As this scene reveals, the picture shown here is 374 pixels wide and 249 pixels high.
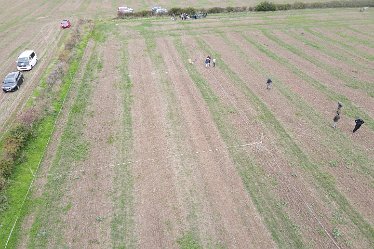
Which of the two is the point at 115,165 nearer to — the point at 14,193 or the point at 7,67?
the point at 14,193

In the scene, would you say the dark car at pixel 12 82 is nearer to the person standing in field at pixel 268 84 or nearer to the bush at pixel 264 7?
the person standing in field at pixel 268 84

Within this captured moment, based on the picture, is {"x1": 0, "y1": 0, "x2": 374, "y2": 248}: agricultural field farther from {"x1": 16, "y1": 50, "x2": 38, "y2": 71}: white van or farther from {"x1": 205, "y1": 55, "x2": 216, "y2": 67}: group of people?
{"x1": 16, "y1": 50, "x2": 38, "y2": 71}: white van

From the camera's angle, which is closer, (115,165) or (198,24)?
(115,165)

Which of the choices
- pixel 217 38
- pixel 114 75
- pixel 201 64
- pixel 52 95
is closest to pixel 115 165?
pixel 52 95

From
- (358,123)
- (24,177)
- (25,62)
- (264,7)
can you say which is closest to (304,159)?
(358,123)

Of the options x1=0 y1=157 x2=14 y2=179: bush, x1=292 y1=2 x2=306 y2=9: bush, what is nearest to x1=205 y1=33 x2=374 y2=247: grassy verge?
x1=0 y1=157 x2=14 y2=179: bush

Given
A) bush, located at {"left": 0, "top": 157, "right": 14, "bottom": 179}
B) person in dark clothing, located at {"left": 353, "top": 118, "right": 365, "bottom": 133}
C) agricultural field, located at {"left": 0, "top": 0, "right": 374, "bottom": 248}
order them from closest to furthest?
agricultural field, located at {"left": 0, "top": 0, "right": 374, "bottom": 248} < bush, located at {"left": 0, "top": 157, "right": 14, "bottom": 179} < person in dark clothing, located at {"left": 353, "top": 118, "right": 365, "bottom": 133}
